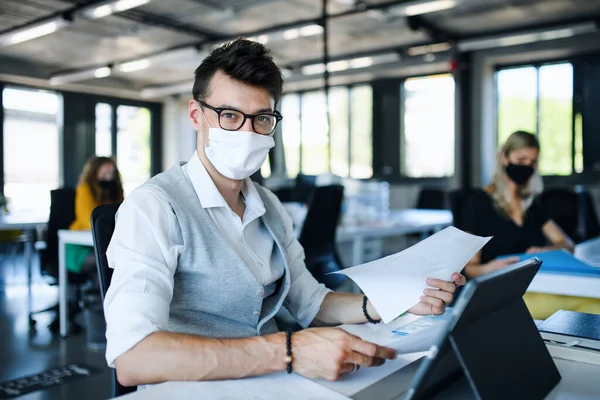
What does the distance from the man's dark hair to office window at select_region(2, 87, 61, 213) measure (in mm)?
9863

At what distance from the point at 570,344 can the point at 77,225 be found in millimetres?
3609

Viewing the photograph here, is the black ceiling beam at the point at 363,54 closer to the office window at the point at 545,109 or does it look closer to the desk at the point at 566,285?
the office window at the point at 545,109

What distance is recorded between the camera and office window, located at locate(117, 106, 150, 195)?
12.1m

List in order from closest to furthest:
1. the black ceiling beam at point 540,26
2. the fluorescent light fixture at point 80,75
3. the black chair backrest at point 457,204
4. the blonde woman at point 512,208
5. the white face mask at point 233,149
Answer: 1. the white face mask at point 233,149
2. the blonde woman at point 512,208
3. the black chair backrest at point 457,204
4. the black ceiling beam at point 540,26
5. the fluorescent light fixture at point 80,75

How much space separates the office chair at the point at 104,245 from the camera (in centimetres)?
123

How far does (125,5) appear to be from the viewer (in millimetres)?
6188

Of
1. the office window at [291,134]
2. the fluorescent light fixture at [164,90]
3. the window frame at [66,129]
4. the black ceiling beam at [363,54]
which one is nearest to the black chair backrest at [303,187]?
the black ceiling beam at [363,54]

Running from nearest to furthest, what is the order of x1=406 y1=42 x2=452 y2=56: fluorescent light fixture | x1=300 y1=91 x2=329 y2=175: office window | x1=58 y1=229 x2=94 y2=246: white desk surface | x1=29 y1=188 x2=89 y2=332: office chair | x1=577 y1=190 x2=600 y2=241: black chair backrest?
x1=58 y1=229 x2=94 y2=246: white desk surface, x1=29 y1=188 x2=89 y2=332: office chair, x1=577 y1=190 x2=600 y2=241: black chair backrest, x1=406 y1=42 x2=452 y2=56: fluorescent light fixture, x1=300 y1=91 x2=329 y2=175: office window

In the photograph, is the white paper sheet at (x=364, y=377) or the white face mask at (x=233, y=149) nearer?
the white paper sheet at (x=364, y=377)

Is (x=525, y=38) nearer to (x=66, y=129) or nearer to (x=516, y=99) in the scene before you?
(x=516, y=99)

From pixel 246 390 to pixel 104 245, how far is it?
0.54 meters

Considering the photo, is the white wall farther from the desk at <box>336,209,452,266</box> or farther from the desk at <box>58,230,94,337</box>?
the desk at <box>58,230,94,337</box>

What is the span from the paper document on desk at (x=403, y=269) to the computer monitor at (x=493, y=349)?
0.15 m

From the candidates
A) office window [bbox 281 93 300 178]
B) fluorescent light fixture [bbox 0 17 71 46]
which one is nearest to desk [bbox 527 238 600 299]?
fluorescent light fixture [bbox 0 17 71 46]
